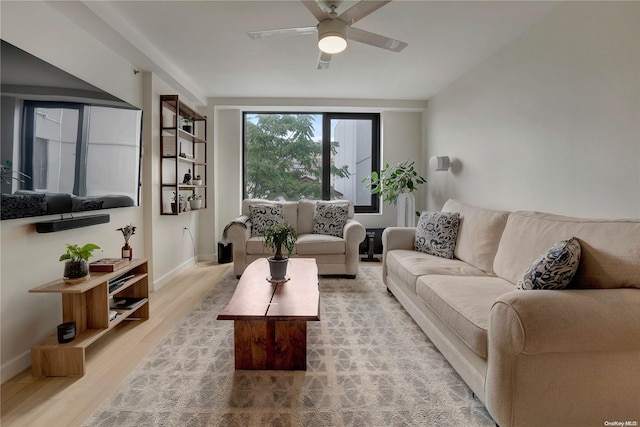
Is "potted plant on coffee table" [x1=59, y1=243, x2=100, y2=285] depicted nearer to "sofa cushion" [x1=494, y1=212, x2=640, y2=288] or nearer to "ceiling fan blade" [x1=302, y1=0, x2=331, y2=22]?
"ceiling fan blade" [x1=302, y1=0, x2=331, y2=22]

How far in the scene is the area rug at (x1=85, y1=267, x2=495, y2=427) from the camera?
152 cm

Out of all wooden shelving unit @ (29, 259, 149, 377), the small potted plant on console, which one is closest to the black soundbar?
wooden shelving unit @ (29, 259, 149, 377)

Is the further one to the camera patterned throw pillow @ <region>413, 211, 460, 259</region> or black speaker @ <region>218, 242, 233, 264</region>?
black speaker @ <region>218, 242, 233, 264</region>

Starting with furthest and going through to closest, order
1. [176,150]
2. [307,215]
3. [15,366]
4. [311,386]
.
Answer: 1. [307,215]
2. [176,150]
3. [15,366]
4. [311,386]

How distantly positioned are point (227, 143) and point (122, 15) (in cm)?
256

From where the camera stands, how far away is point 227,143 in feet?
16.5

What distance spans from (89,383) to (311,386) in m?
1.25

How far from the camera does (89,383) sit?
5.91 ft

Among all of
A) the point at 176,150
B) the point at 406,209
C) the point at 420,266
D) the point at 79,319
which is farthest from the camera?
the point at 406,209

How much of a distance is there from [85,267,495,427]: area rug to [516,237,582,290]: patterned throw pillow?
69 centimetres

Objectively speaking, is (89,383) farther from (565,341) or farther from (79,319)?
(565,341)

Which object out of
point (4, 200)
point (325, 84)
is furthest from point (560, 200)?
point (4, 200)

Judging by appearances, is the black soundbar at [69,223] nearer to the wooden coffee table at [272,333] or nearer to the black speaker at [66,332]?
the black speaker at [66,332]

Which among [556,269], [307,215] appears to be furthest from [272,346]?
[307,215]
